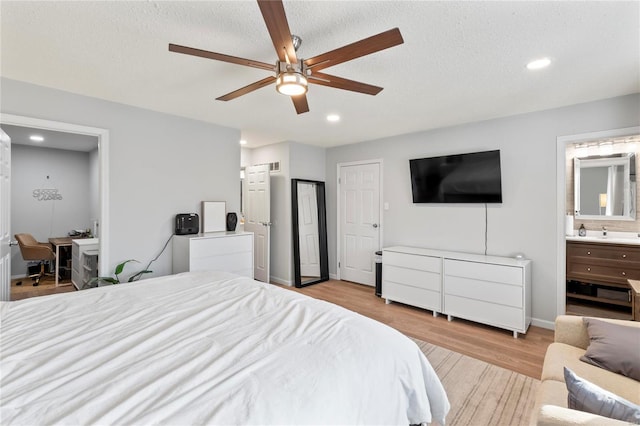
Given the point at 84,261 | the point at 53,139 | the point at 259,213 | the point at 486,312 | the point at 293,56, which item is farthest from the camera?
the point at 259,213

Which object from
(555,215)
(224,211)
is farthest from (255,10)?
(555,215)

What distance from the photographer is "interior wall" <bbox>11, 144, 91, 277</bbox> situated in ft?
17.0

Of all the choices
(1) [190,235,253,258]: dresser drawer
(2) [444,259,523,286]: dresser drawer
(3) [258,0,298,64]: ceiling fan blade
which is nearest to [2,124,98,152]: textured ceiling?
(1) [190,235,253,258]: dresser drawer

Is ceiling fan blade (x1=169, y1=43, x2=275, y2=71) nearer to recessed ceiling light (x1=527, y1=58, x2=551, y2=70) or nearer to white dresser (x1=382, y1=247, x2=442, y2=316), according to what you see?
recessed ceiling light (x1=527, y1=58, x2=551, y2=70)

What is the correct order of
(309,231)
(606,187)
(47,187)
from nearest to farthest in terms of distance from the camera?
(606,187)
(309,231)
(47,187)

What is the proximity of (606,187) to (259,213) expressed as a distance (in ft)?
16.4

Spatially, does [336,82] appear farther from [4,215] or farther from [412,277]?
[4,215]

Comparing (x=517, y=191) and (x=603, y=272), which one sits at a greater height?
(x=517, y=191)

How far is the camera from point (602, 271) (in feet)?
12.0

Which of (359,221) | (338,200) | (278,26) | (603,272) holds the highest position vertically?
(278,26)

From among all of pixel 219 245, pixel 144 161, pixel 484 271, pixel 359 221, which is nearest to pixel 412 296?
pixel 484 271

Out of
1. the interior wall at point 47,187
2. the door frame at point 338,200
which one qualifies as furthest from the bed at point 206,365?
the interior wall at point 47,187

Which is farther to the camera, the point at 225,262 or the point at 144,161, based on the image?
the point at 225,262

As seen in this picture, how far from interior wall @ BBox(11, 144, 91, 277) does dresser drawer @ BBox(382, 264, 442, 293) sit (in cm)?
573
